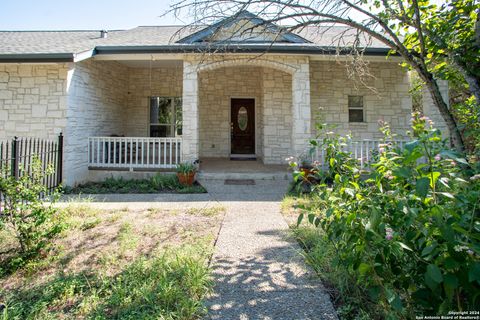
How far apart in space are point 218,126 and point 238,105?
3.92 ft

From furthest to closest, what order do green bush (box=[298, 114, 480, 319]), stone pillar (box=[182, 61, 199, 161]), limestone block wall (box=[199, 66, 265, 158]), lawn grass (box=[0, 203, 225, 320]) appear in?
limestone block wall (box=[199, 66, 265, 158]), stone pillar (box=[182, 61, 199, 161]), lawn grass (box=[0, 203, 225, 320]), green bush (box=[298, 114, 480, 319])

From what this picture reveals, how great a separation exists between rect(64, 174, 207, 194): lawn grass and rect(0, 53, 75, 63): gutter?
10.6 feet

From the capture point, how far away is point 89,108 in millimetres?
8555

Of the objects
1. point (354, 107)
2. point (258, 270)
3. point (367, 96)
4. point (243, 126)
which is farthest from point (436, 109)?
point (258, 270)

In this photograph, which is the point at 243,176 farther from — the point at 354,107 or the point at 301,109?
the point at 354,107

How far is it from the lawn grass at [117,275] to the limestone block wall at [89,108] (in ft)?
12.1

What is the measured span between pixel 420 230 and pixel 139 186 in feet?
22.9

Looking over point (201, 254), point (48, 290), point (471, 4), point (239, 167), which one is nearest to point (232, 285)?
point (201, 254)

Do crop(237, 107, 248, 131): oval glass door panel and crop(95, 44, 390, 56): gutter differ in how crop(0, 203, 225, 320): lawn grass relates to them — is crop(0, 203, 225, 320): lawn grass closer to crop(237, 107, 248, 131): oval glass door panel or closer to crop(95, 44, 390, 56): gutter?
crop(95, 44, 390, 56): gutter

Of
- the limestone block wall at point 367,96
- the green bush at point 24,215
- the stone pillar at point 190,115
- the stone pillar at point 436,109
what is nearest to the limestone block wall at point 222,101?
the limestone block wall at point 367,96

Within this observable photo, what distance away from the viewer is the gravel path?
233 cm

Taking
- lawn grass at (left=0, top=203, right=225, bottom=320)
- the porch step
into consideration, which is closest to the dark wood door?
the porch step

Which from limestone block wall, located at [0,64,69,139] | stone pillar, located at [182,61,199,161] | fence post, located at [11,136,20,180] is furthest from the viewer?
stone pillar, located at [182,61,199,161]

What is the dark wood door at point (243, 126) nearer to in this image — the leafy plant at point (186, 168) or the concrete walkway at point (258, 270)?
the leafy plant at point (186, 168)
